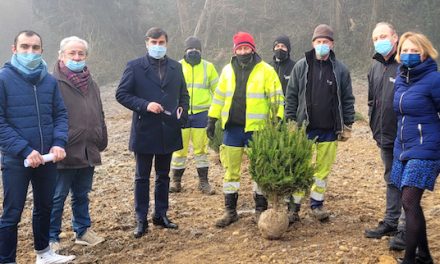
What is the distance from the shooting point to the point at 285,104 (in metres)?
5.41

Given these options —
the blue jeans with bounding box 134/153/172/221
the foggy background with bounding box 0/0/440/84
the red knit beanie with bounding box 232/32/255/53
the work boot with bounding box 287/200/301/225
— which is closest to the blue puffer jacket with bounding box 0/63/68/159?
the blue jeans with bounding box 134/153/172/221

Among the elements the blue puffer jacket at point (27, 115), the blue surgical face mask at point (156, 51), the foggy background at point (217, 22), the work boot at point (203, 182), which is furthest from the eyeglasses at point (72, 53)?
the foggy background at point (217, 22)

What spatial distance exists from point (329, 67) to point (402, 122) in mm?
1418

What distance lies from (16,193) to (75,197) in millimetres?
944

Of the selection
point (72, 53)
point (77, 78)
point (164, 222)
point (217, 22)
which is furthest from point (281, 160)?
point (217, 22)

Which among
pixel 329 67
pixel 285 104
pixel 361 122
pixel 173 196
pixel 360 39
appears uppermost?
pixel 360 39

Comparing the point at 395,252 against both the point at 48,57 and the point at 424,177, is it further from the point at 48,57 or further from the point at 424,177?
the point at 48,57

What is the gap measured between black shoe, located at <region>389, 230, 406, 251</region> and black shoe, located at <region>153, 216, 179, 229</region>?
238cm

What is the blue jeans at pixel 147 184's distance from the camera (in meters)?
5.00

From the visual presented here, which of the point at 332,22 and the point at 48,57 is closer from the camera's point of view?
the point at 332,22

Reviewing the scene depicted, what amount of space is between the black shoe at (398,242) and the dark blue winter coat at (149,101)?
2438 millimetres

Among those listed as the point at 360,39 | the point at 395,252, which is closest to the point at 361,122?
the point at 395,252

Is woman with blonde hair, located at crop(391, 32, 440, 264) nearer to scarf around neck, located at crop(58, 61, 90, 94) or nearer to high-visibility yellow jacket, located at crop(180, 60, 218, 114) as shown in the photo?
scarf around neck, located at crop(58, 61, 90, 94)

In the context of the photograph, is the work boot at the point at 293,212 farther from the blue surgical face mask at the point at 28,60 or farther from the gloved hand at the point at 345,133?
the blue surgical face mask at the point at 28,60
